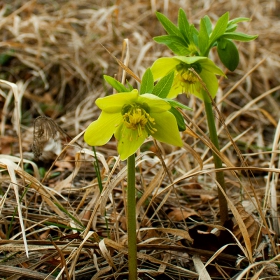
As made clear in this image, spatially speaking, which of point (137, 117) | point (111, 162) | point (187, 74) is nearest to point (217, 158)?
point (187, 74)

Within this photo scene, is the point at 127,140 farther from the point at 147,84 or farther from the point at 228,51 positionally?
the point at 228,51

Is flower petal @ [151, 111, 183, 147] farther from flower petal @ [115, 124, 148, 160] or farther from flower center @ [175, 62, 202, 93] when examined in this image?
flower center @ [175, 62, 202, 93]

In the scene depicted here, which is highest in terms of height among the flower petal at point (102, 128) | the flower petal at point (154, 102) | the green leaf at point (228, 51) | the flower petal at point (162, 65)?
the green leaf at point (228, 51)

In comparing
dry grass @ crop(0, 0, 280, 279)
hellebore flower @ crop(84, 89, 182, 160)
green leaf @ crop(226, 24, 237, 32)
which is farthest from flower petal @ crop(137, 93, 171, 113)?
green leaf @ crop(226, 24, 237, 32)

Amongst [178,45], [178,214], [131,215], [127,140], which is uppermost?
[178,45]

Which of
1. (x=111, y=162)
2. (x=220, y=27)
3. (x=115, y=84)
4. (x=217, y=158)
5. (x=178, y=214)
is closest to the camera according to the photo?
(x=115, y=84)

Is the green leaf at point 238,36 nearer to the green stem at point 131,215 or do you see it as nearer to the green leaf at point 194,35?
the green leaf at point 194,35

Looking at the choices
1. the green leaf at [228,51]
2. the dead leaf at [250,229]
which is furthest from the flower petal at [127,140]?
the dead leaf at [250,229]

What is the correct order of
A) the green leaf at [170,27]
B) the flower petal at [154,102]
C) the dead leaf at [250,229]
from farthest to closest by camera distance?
the dead leaf at [250,229] → the green leaf at [170,27] → the flower petal at [154,102]
